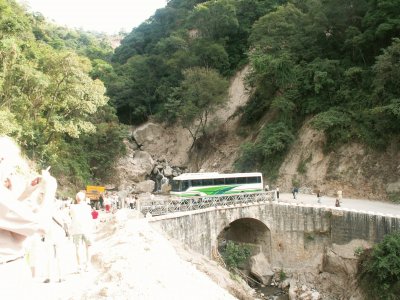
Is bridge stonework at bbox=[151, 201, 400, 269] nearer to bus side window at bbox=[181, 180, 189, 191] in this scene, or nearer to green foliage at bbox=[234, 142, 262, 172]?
bus side window at bbox=[181, 180, 189, 191]

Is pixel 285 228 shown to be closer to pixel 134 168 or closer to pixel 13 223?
pixel 134 168

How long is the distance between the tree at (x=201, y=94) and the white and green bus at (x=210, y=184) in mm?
15703

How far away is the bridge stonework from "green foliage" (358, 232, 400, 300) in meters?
1.35

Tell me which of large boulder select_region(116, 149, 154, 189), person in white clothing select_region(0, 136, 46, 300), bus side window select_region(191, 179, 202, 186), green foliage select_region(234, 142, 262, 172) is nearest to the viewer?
person in white clothing select_region(0, 136, 46, 300)

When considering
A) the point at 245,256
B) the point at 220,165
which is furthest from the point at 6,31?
the point at 220,165

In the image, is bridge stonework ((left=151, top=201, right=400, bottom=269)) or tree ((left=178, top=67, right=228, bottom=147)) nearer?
bridge stonework ((left=151, top=201, right=400, bottom=269))

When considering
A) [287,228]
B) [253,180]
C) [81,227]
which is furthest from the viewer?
[253,180]

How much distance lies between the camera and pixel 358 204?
78.6ft

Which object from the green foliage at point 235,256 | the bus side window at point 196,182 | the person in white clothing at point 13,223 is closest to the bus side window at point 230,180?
the bus side window at point 196,182

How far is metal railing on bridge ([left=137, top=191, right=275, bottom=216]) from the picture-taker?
20.2 meters

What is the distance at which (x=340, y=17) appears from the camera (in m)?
30.5

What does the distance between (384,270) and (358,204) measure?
6869mm

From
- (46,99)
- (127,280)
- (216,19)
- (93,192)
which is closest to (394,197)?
(93,192)

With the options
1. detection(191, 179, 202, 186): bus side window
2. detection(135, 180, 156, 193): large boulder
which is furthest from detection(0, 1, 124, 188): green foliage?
detection(191, 179, 202, 186): bus side window
